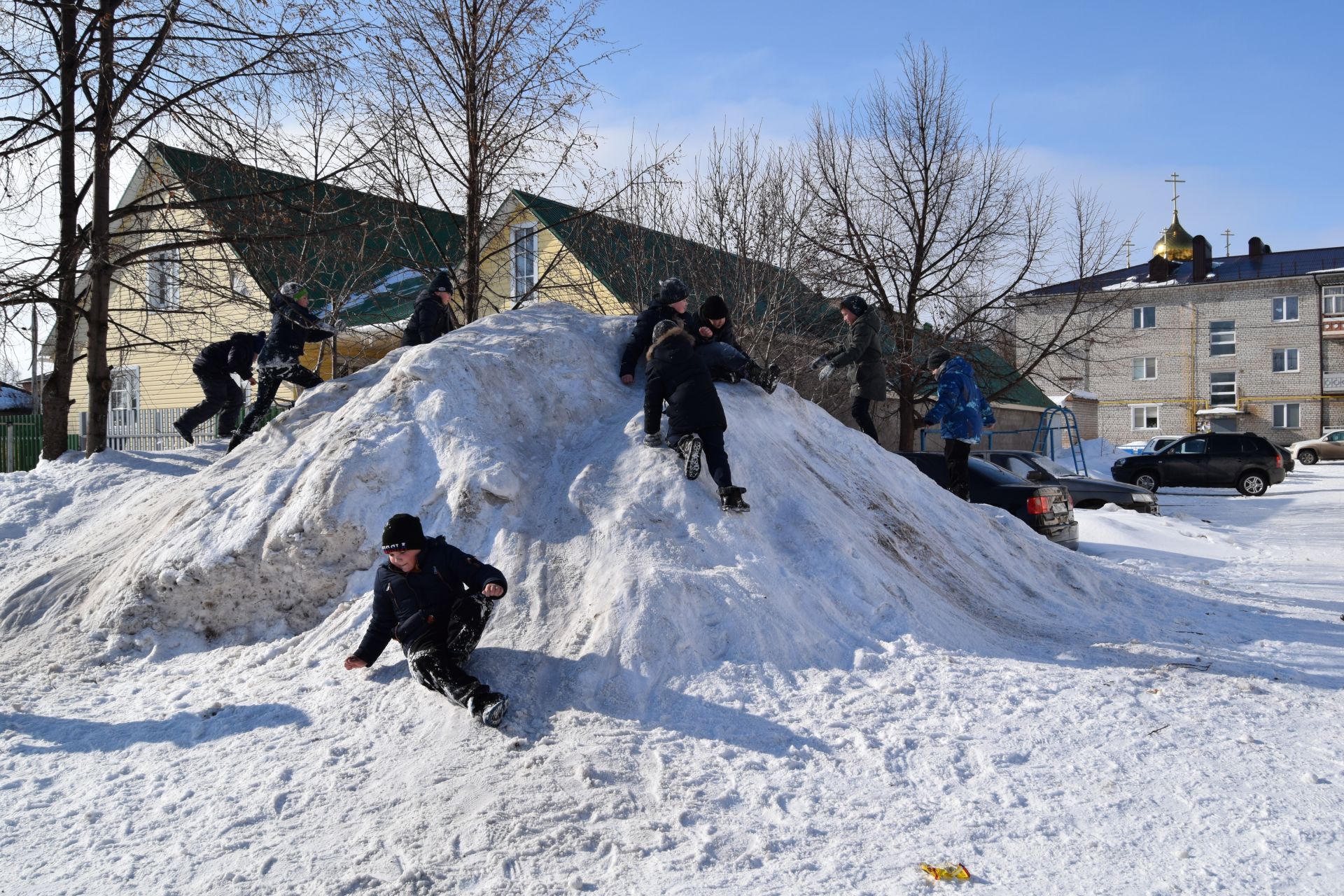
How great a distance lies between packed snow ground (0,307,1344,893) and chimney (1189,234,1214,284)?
143ft

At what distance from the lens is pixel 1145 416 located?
46.3 meters

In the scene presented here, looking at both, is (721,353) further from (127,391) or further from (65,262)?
(127,391)

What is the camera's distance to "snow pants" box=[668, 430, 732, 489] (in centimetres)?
618

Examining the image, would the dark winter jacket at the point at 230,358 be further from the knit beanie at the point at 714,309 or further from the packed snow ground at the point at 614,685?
the knit beanie at the point at 714,309

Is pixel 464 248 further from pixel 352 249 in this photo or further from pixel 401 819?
pixel 401 819

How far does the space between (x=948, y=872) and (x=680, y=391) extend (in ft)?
11.7

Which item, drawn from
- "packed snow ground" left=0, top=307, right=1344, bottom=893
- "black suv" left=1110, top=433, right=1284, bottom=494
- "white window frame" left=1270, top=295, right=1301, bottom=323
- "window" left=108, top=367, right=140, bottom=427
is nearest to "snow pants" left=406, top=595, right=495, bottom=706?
"packed snow ground" left=0, top=307, right=1344, bottom=893

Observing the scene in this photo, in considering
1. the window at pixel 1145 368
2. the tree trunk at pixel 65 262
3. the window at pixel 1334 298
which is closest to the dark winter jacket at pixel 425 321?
the tree trunk at pixel 65 262

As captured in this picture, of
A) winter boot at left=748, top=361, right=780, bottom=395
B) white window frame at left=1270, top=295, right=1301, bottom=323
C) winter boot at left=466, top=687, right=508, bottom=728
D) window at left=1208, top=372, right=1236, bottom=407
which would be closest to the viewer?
winter boot at left=466, top=687, right=508, bottom=728

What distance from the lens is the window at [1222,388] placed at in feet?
148

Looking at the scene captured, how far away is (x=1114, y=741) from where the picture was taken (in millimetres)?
4512

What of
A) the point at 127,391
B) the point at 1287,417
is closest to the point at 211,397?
the point at 127,391

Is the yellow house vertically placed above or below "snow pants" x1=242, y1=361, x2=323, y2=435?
above

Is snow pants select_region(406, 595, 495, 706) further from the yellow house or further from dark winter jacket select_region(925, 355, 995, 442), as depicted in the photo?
the yellow house
